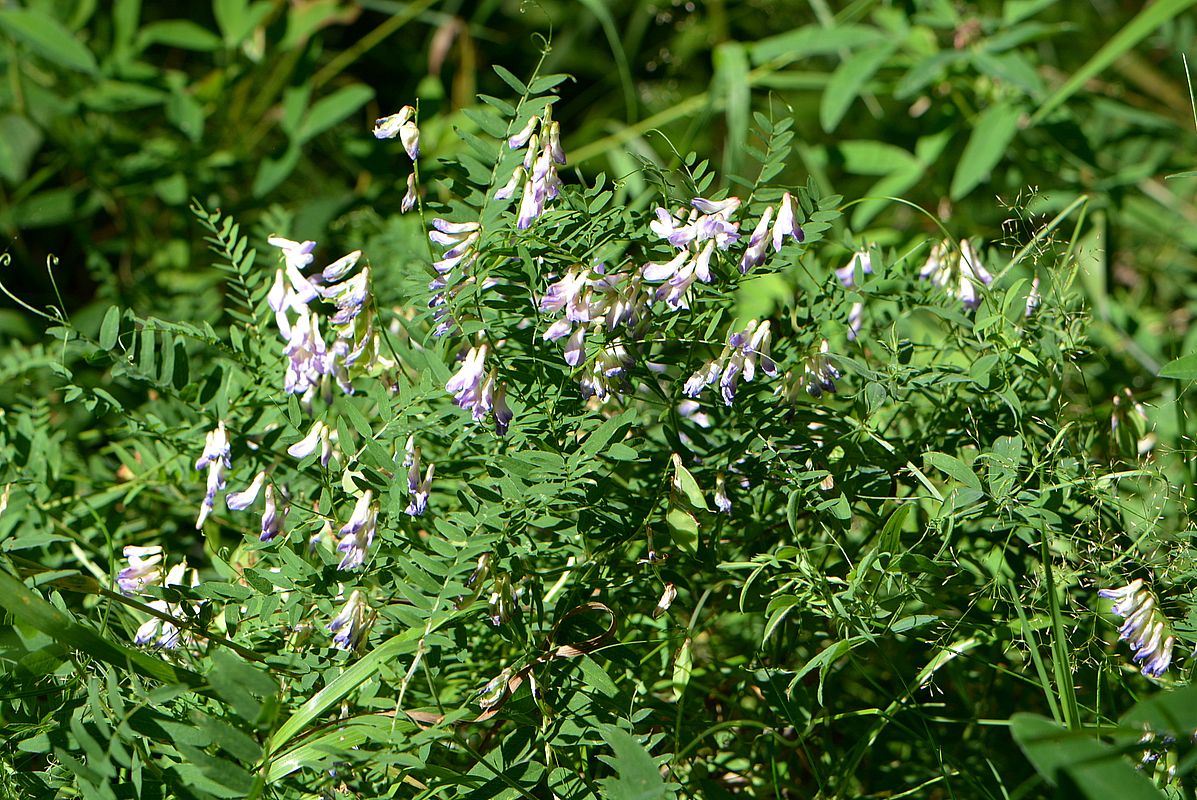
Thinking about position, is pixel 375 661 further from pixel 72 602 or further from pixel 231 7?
pixel 231 7

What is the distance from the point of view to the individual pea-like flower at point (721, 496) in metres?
0.88

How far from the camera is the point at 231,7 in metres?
1.88

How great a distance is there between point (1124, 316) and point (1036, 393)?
0.72 meters

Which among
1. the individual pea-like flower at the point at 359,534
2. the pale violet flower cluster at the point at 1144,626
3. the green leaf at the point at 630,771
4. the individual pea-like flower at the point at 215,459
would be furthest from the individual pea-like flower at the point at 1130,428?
the individual pea-like flower at the point at 215,459

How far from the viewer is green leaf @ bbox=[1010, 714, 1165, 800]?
599 mm

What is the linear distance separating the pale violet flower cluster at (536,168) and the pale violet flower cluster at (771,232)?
173mm

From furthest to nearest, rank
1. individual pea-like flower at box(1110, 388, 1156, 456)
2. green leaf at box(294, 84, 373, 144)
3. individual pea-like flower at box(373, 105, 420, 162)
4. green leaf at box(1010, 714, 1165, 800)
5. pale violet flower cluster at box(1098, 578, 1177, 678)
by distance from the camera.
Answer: green leaf at box(294, 84, 373, 144) → individual pea-like flower at box(1110, 388, 1156, 456) → individual pea-like flower at box(373, 105, 420, 162) → pale violet flower cluster at box(1098, 578, 1177, 678) → green leaf at box(1010, 714, 1165, 800)

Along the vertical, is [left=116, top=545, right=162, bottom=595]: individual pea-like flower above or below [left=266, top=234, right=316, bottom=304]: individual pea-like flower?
below


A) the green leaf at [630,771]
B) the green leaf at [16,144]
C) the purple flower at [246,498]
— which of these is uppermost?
the green leaf at [16,144]

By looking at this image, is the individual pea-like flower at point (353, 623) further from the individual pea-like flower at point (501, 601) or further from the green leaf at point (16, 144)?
the green leaf at point (16, 144)

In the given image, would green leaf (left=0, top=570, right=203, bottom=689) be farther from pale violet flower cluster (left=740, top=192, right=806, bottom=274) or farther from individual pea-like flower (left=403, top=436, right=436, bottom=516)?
pale violet flower cluster (left=740, top=192, right=806, bottom=274)

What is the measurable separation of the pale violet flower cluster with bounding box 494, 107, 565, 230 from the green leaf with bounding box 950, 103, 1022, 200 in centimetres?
100

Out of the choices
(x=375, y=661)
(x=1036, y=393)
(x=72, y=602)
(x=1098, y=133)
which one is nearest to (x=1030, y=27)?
(x=1098, y=133)

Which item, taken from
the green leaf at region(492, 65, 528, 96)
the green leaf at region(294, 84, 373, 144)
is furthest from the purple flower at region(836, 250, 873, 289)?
the green leaf at region(294, 84, 373, 144)
